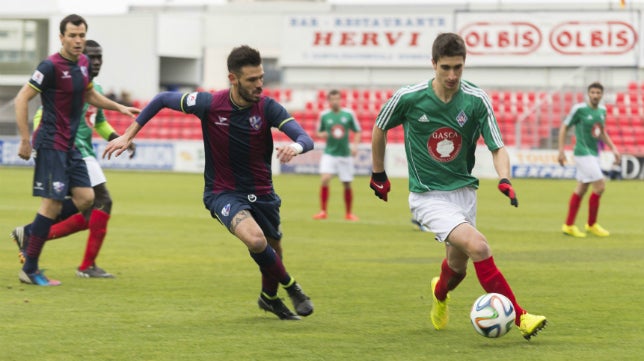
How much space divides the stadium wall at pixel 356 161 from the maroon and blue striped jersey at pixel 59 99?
23368 millimetres

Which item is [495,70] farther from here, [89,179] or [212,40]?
[89,179]

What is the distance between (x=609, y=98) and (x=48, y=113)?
31615 millimetres

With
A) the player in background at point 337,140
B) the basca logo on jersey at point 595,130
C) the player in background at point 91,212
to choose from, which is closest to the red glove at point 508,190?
the player in background at point 91,212

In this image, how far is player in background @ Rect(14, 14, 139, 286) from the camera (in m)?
10.7

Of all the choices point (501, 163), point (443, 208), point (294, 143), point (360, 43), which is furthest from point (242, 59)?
point (360, 43)

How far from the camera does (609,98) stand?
4019 centimetres

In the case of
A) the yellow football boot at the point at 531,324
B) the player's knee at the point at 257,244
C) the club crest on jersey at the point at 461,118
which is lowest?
the yellow football boot at the point at 531,324

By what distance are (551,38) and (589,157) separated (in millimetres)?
27003

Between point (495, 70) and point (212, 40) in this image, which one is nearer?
point (495, 70)

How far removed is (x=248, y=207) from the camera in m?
8.84

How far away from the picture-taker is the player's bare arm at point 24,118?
1038cm

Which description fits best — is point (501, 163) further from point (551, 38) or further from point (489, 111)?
point (551, 38)

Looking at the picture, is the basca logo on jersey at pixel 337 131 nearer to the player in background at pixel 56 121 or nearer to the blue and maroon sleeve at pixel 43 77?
the player in background at pixel 56 121

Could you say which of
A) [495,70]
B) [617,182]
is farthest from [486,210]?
[495,70]
